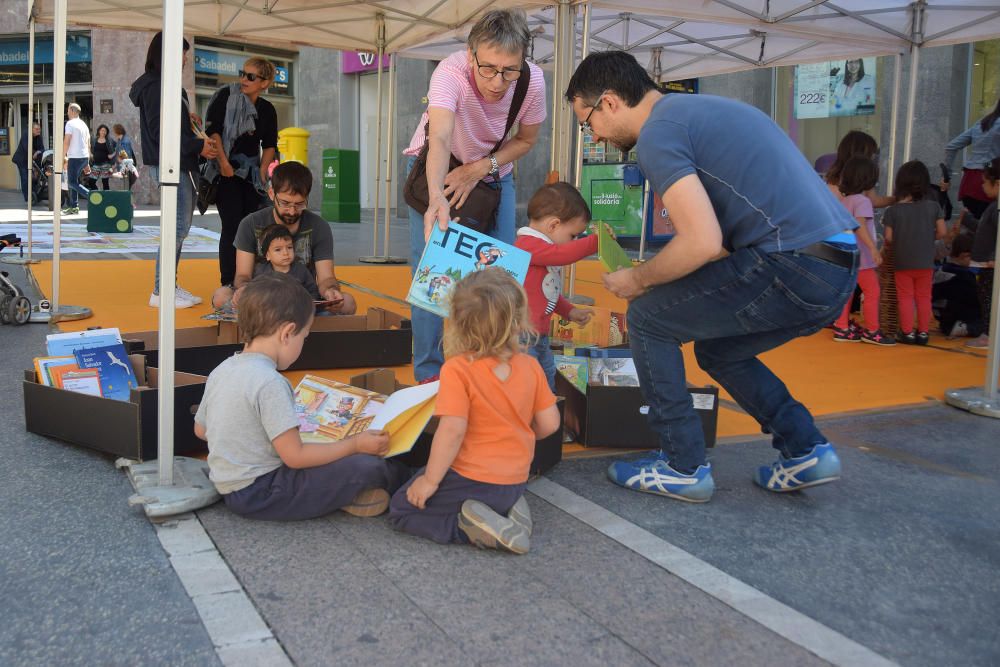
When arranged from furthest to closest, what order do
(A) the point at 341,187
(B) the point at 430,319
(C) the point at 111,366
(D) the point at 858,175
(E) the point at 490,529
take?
(A) the point at 341,187 → (D) the point at 858,175 → (B) the point at 430,319 → (C) the point at 111,366 → (E) the point at 490,529

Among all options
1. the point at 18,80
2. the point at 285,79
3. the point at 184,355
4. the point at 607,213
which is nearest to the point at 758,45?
the point at 607,213

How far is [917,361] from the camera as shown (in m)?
6.05

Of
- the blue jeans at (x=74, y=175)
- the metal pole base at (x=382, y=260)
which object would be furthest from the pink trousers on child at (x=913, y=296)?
the blue jeans at (x=74, y=175)

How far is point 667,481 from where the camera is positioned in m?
3.17

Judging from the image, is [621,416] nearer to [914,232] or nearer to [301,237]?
[301,237]

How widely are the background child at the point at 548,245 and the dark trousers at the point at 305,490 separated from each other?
1.05m

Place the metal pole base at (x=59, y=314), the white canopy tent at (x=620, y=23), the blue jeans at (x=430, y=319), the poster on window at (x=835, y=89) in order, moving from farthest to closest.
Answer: the poster on window at (x=835, y=89) < the white canopy tent at (x=620, y=23) < the metal pole base at (x=59, y=314) < the blue jeans at (x=430, y=319)

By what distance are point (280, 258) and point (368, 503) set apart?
8.81ft

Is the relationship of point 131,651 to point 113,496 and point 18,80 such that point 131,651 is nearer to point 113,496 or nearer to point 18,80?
point 113,496

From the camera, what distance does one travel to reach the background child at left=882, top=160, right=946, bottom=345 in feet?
21.7

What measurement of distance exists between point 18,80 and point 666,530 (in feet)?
97.0

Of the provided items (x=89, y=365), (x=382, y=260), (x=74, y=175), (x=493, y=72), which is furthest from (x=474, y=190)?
(x=74, y=175)

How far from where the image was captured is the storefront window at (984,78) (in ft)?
33.9

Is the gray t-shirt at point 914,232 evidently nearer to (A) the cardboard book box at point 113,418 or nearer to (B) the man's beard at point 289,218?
(B) the man's beard at point 289,218
